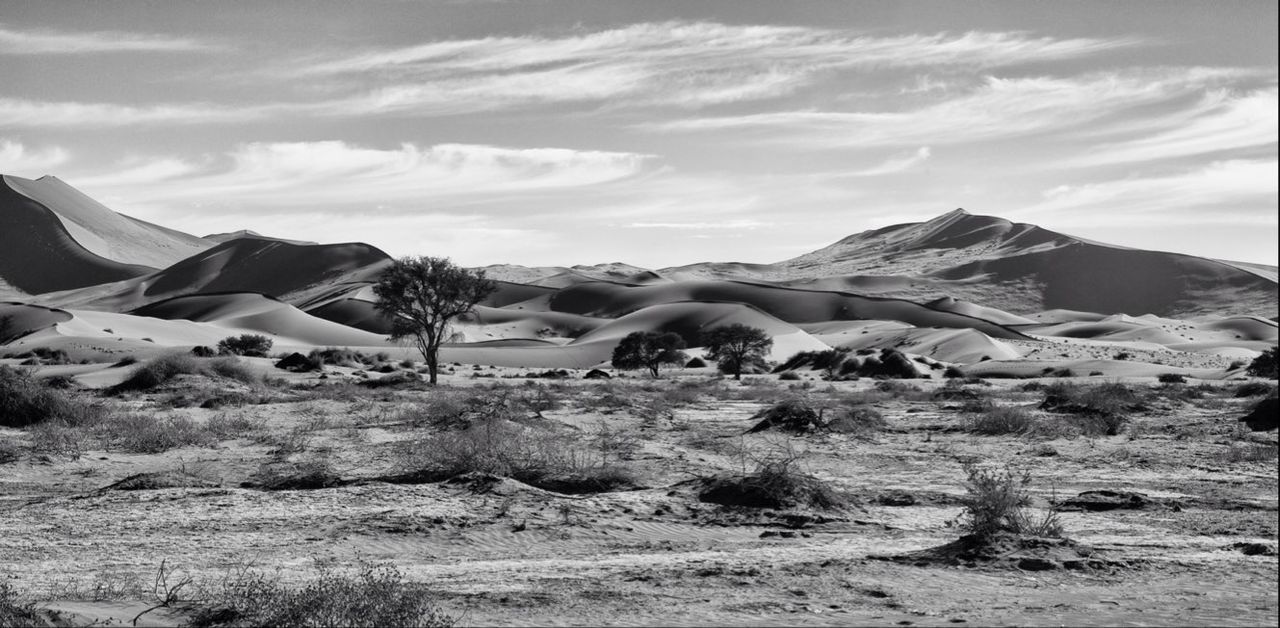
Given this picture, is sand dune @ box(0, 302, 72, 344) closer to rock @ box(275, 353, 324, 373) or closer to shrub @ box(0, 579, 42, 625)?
rock @ box(275, 353, 324, 373)

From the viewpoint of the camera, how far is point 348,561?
9.77m

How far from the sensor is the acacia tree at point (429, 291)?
47125 mm

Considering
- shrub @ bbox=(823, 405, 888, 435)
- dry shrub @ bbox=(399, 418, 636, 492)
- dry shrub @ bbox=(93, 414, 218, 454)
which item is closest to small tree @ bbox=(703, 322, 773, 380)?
shrub @ bbox=(823, 405, 888, 435)

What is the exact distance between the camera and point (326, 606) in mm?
6887

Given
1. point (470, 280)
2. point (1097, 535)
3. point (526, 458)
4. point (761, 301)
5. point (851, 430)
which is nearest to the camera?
point (1097, 535)

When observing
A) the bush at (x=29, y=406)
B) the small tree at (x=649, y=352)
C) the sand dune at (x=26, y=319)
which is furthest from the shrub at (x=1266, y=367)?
the sand dune at (x=26, y=319)

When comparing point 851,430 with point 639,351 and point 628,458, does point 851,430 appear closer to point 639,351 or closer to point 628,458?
point 628,458

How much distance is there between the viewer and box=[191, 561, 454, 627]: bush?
6820 millimetres

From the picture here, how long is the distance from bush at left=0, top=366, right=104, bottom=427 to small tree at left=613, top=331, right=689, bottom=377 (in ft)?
179

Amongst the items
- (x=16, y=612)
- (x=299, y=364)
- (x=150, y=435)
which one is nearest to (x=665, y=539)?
(x=16, y=612)

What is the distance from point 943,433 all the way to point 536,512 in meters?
13.0

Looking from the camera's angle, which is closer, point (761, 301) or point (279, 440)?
point (279, 440)

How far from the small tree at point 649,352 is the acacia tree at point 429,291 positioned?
92.9 ft

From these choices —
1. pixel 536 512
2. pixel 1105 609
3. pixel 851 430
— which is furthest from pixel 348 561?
pixel 851 430
